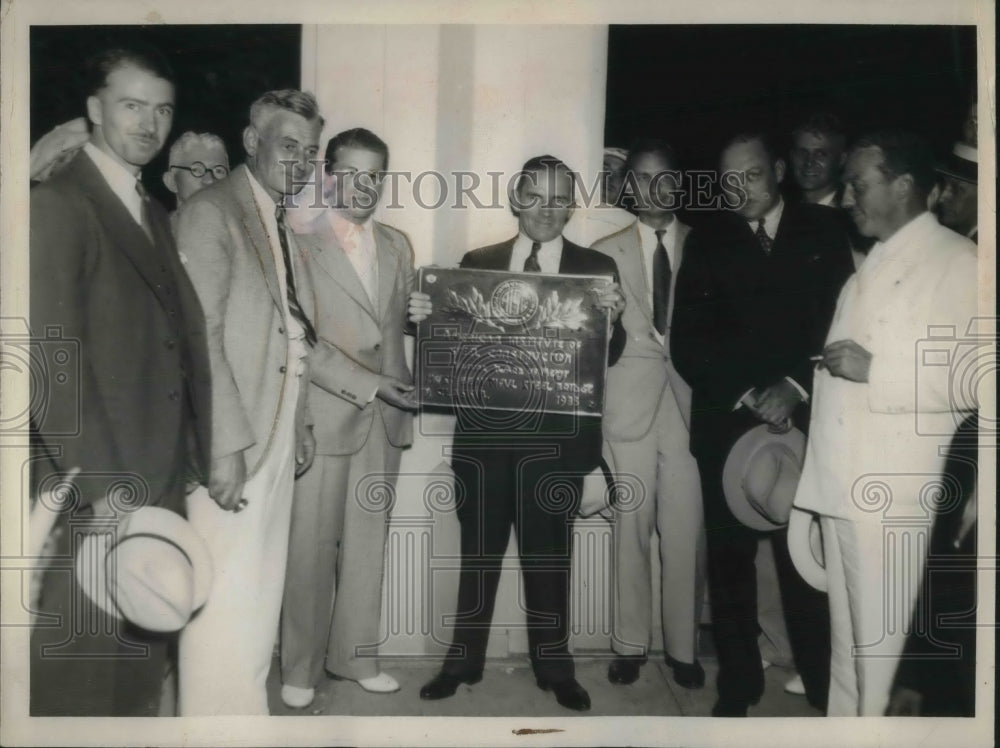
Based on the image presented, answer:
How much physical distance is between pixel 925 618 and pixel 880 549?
31 centimetres

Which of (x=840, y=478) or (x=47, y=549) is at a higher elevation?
(x=840, y=478)

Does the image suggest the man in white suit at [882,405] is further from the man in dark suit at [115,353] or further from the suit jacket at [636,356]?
the man in dark suit at [115,353]

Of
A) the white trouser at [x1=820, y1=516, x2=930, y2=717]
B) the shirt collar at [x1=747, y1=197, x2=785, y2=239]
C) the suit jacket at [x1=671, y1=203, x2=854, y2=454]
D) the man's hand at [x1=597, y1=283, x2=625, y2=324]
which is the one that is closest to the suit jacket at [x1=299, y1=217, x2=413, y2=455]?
the man's hand at [x1=597, y1=283, x2=625, y2=324]

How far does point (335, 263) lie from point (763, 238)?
4.87 feet

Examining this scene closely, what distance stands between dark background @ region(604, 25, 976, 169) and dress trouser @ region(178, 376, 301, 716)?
61.4 inches

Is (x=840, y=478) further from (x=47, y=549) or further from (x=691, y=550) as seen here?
(x=47, y=549)

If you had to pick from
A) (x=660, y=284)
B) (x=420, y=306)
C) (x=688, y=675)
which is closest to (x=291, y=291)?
(x=420, y=306)

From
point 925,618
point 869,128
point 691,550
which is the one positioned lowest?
point 925,618

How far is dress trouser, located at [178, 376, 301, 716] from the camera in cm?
337

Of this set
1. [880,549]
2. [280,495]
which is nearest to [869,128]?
[880,549]

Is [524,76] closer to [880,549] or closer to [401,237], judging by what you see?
[401,237]

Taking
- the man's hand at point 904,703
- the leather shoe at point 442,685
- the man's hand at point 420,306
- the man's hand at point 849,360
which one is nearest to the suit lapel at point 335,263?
the man's hand at point 420,306

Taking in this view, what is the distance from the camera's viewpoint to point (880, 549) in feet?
11.5

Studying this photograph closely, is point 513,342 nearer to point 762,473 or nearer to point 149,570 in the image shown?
point 762,473
